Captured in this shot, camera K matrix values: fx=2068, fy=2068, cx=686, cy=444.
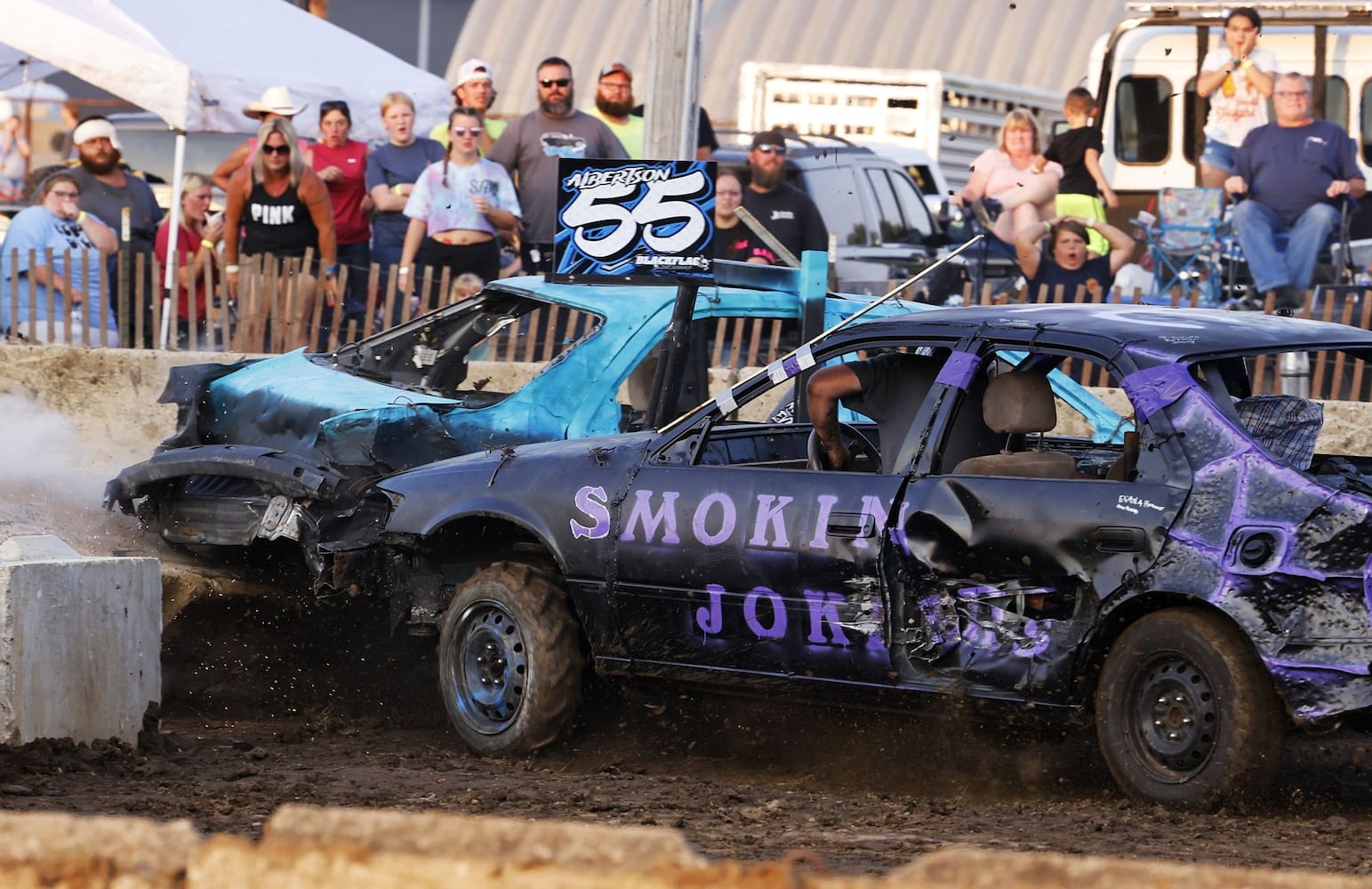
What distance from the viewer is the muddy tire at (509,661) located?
7.17 meters

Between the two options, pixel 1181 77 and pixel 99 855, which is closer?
pixel 99 855

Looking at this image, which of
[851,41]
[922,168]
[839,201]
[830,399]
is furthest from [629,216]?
[851,41]

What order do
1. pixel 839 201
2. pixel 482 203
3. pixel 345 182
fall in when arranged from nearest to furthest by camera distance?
pixel 482 203 → pixel 345 182 → pixel 839 201

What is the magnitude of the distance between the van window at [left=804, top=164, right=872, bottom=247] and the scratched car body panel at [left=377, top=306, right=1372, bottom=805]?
31.0 ft

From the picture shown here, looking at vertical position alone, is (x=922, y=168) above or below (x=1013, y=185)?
above

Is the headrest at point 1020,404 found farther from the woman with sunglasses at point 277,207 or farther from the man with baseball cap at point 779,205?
the woman with sunglasses at point 277,207

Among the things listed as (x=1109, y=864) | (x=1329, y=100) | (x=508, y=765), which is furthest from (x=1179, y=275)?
(x=1109, y=864)

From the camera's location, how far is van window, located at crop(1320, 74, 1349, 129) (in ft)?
53.6

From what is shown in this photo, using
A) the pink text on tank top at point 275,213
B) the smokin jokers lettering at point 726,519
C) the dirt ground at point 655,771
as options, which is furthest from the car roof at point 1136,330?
the pink text on tank top at point 275,213

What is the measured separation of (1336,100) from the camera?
16391 mm

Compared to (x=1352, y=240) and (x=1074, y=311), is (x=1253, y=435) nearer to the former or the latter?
(x=1074, y=311)

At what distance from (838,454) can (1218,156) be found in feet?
29.9

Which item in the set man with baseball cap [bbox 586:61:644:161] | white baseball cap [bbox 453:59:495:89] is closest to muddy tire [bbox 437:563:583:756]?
man with baseball cap [bbox 586:61:644:161]

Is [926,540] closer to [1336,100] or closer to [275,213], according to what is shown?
[275,213]
